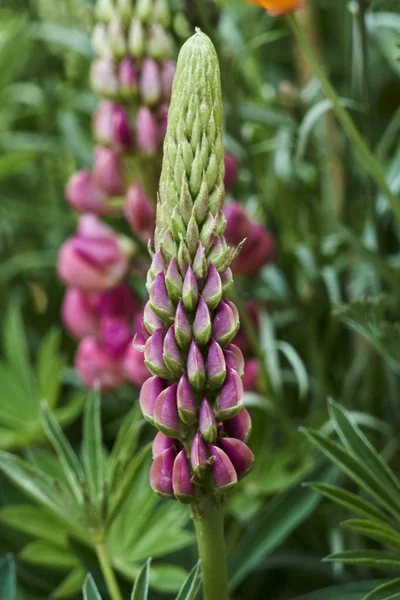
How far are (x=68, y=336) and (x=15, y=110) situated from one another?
38cm

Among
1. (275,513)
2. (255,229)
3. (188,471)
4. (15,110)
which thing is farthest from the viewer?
(15,110)

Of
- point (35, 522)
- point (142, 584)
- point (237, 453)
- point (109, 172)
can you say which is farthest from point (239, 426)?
point (109, 172)

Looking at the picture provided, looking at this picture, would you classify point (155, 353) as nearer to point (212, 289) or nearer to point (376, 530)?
point (212, 289)

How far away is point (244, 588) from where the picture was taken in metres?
0.77

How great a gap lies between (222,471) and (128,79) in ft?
1.41

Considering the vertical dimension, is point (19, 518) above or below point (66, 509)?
below

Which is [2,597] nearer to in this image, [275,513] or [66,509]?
[66,509]

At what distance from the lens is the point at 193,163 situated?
34 centimetres

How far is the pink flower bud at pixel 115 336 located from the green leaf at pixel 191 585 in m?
0.37

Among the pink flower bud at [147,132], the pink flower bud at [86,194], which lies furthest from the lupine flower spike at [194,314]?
the pink flower bud at [86,194]

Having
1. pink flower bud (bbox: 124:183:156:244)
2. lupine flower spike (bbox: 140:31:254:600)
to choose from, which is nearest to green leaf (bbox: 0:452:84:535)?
lupine flower spike (bbox: 140:31:254:600)

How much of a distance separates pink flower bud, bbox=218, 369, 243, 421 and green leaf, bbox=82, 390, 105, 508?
0.20 metres

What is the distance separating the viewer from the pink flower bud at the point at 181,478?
37 centimetres

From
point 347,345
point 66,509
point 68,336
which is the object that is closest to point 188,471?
point 66,509
